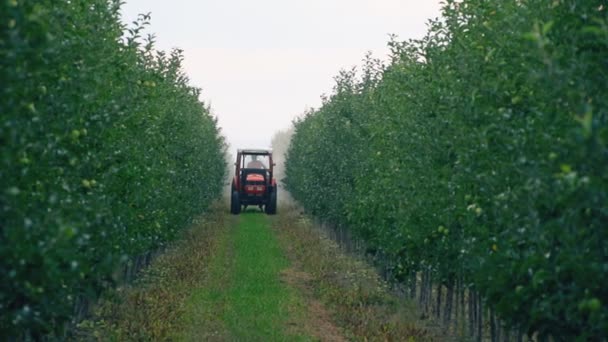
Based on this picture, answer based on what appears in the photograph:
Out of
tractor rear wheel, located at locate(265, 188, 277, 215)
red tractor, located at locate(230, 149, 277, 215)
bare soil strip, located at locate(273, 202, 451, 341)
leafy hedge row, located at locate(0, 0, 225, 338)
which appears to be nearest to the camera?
leafy hedge row, located at locate(0, 0, 225, 338)

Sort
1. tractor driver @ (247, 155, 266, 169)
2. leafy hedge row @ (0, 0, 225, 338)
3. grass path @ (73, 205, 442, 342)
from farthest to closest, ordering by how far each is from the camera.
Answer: tractor driver @ (247, 155, 266, 169) → grass path @ (73, 205, 442, 342) → leafy hedge row @ (0, 0, 225, 338)

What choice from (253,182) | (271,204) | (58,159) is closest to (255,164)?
(253,182)

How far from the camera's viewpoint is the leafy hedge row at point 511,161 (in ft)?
22.2

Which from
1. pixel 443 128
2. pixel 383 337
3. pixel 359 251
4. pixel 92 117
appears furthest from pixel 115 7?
A: pixel 359 251

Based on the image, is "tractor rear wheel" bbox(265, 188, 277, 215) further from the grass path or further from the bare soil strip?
the grass path

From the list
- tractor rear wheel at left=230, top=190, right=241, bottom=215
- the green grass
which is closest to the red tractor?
tractor rear wheel at left=230, top=190, right=241, bottom=215

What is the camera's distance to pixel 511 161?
8.48 m

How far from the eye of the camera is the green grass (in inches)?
618

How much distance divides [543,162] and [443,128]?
5945mm

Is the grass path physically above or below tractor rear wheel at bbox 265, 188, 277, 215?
below

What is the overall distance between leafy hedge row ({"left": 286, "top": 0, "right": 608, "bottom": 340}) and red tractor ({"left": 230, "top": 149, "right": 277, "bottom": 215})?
3123cm

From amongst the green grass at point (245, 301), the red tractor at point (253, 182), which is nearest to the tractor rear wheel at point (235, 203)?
the red tractor at point (253, 182)

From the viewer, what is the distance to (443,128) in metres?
13.1

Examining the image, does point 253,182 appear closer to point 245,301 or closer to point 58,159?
point 245,301
